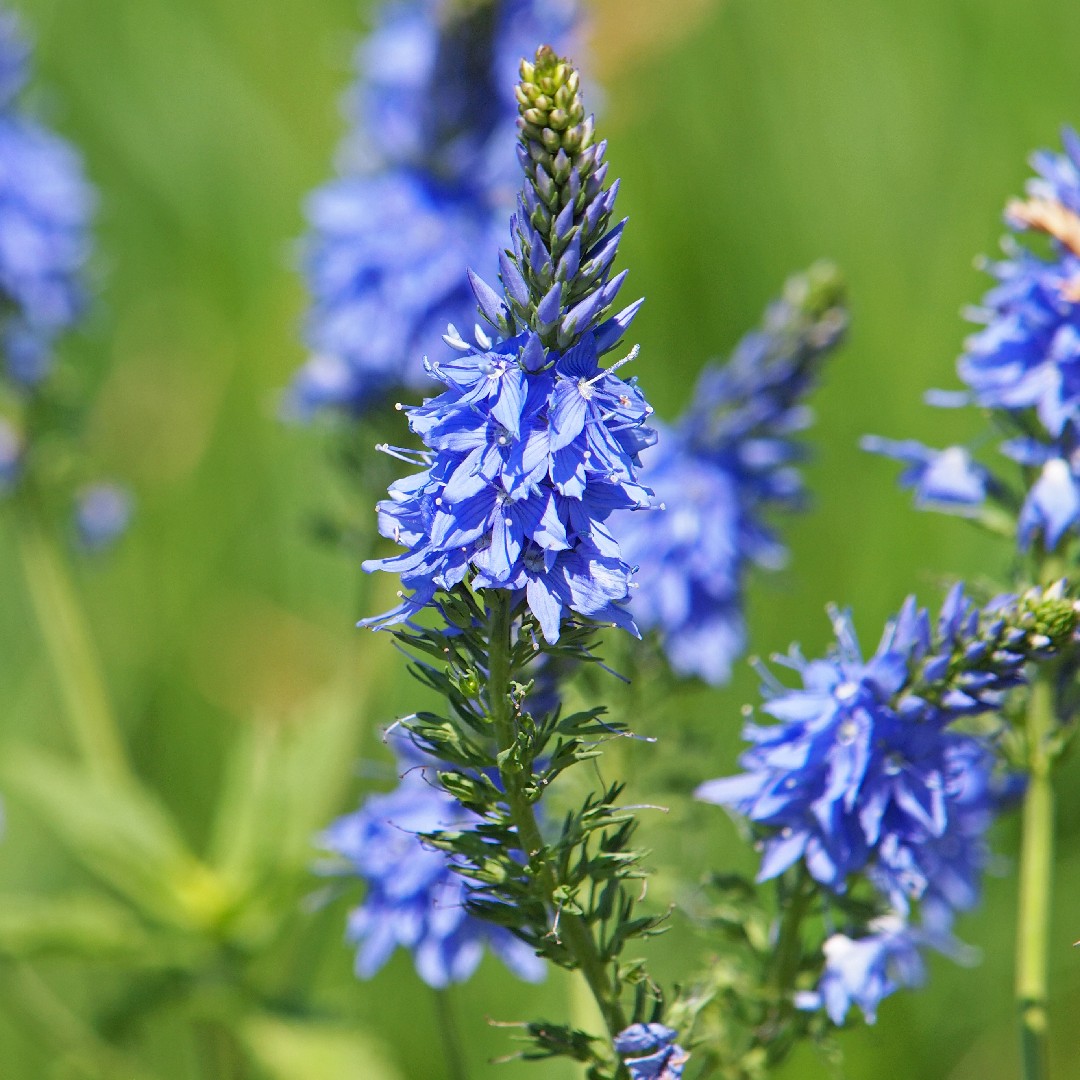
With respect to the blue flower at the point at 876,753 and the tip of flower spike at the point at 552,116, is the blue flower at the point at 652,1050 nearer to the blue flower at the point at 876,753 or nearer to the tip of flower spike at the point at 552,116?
the blue flower at the point at 876,753

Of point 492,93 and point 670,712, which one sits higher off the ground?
point 492,93

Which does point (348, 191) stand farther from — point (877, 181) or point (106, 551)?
point (877, 181)

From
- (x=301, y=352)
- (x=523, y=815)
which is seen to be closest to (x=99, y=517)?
(x=301, y=352)

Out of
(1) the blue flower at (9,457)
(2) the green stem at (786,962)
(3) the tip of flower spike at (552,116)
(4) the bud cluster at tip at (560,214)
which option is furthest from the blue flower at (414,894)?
(1) the blue flower at (9,457)

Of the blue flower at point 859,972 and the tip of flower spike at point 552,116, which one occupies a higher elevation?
the tip of flower spike at point 552,116

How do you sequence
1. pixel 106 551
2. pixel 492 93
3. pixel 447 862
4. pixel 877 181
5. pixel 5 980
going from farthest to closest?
pixel 877 181 < pixel 106 551 < pixel 492 93 < pixel 5 980 < pixel 447 862

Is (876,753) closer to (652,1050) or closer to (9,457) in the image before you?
(652,1050)

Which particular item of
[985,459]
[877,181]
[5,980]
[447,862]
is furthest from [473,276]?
[877,181]
